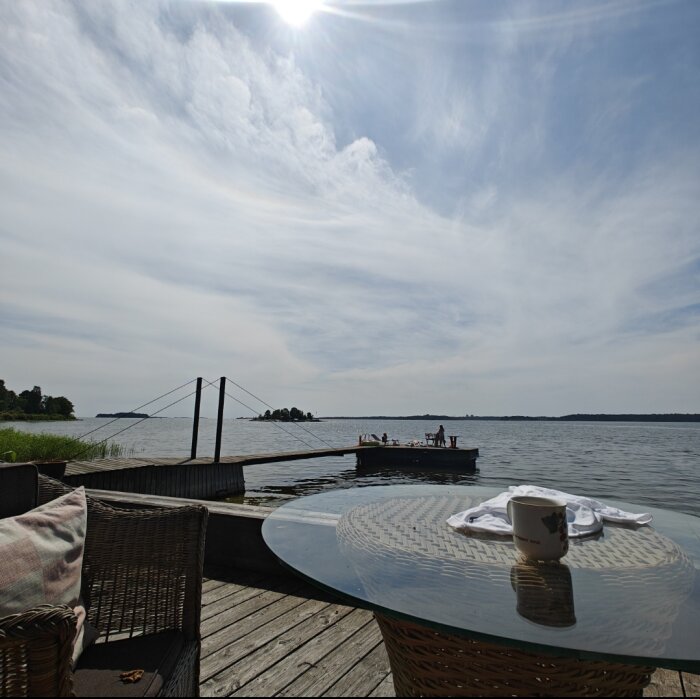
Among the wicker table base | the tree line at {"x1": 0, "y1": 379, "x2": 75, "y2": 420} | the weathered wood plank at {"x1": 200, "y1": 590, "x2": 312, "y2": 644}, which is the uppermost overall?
the tree line at {"x1": 0, "y1": 379, "x2": 75, "y2": 420}

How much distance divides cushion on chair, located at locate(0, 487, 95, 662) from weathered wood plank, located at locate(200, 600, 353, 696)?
30.0 inches

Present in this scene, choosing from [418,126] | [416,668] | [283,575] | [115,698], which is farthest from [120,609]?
[418,126]

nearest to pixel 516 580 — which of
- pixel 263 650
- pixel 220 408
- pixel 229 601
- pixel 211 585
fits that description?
pixel 263 650

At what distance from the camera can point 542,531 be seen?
3.90 ft

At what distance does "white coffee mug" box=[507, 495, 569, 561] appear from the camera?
1.18 meters

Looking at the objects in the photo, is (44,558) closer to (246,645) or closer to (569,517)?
(246,645)

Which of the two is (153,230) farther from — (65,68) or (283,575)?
(283,575)

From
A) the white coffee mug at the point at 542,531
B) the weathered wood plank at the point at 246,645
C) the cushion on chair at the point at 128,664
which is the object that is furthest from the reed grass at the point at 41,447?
the white coffee mug at the point at 542,531

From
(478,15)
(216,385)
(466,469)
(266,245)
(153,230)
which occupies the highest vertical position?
(478,15)

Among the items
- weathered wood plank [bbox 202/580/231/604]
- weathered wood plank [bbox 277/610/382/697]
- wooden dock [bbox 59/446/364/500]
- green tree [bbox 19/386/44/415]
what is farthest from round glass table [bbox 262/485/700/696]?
green tree [bbox 19/386/44/415]

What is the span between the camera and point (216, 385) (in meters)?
12.2

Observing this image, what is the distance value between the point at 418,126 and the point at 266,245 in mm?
4329

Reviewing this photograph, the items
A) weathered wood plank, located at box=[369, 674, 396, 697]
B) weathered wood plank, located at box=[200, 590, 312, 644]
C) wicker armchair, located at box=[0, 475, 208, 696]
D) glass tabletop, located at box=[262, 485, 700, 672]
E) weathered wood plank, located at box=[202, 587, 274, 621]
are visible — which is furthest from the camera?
weathered wood plank, located at box=[202, 587, 274, 621]

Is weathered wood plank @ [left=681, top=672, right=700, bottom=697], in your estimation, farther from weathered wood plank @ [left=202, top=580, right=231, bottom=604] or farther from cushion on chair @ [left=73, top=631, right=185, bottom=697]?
weathered wood plank @ [left=202, top=580, right=231, bottom=604]
